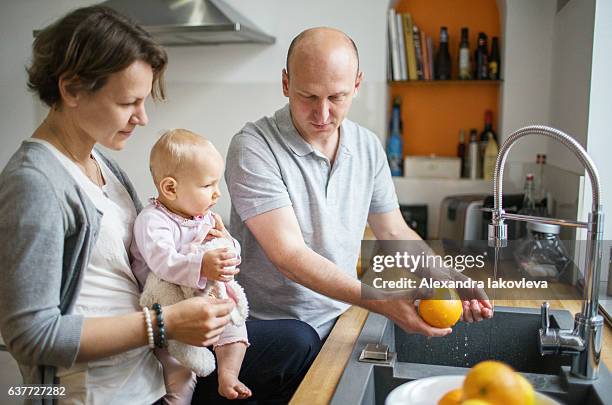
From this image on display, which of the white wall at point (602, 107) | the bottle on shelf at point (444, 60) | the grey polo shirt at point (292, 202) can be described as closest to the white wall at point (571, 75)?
the white wall at point (602, 107)

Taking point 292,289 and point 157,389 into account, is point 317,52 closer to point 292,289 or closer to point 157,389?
point 292,289

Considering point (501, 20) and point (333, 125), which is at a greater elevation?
point (501, 20)

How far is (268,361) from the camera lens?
1.40 metres

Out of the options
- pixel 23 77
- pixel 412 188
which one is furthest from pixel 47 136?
pixel 23 77

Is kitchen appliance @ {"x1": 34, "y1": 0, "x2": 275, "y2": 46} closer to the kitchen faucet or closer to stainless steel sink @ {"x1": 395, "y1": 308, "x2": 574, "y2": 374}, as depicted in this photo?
stainless steel sink @ {"x1": 395, "y1": 308, "x2": 574, "y2": 374}

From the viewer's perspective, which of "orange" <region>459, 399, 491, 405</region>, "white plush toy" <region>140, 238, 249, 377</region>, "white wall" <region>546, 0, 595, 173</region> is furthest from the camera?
"white wall" <region>546, 0, 595, 173</region>

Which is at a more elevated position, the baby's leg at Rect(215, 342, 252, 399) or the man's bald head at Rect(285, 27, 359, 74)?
the man's bald head at Rect(285, 27, 359, 74)

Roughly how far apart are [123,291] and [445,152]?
240 centimetres

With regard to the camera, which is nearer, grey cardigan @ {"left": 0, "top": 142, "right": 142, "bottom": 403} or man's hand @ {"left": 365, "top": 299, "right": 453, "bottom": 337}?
grey cardigan @ {"left": 0, "top": 142, "right": 142, "bottom": 403}

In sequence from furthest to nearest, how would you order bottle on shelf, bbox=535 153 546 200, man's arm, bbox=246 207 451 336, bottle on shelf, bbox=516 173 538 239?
bottle on shelf, bbox=535 153 546 200 < bottle on shelf, bbox=516 173 538 239 < man's arm, bbox=246 207 451 336

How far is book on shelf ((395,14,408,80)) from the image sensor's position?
120 inches

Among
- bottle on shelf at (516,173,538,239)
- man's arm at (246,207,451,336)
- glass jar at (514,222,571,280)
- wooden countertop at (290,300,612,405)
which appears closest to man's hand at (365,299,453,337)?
man's arm at (246,207,451,336)

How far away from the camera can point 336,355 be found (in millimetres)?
1265

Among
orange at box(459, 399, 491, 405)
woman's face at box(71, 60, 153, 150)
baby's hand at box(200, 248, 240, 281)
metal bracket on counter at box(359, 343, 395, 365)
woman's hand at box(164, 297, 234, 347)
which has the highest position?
woman's face at box(71, 60, 153, 150)
